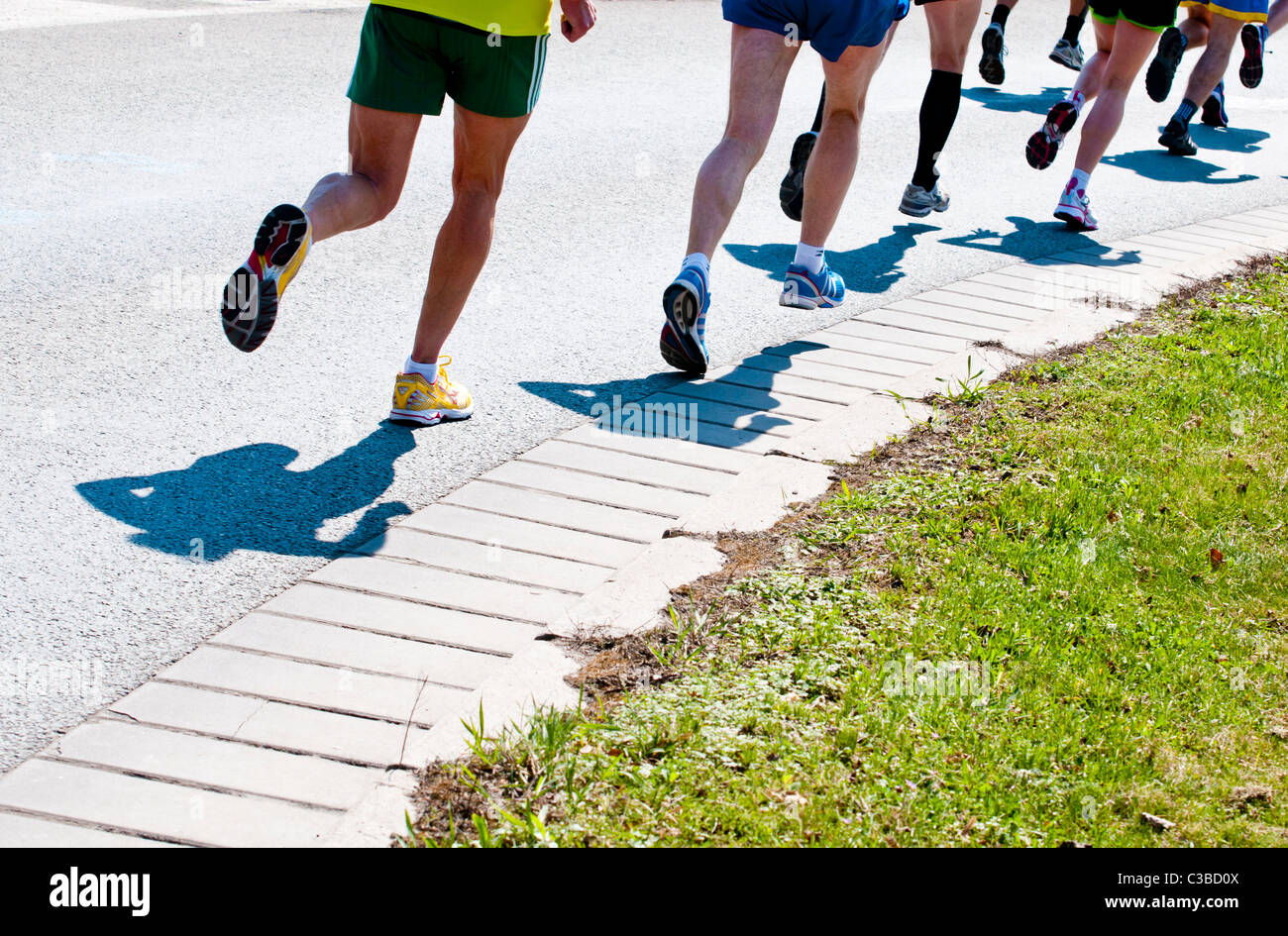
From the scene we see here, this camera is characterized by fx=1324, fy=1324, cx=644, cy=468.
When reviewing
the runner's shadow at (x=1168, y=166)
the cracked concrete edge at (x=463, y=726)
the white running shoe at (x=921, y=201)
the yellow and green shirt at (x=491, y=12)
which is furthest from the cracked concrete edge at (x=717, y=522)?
the runner's shadow at (x=1168, y=166)

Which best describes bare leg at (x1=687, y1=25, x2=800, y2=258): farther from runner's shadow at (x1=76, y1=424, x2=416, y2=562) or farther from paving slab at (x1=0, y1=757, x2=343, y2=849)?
paving slab at (x1=0, y1=757, x2=343, y2=849)

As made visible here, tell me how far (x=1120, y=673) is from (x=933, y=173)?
4.22 meters

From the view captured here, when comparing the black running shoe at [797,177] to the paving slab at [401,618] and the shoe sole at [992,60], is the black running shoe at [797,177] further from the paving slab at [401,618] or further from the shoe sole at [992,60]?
the shoe sole at [992,60]

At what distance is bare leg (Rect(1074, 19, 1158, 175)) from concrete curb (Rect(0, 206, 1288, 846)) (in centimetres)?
235

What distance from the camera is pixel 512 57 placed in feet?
11.8

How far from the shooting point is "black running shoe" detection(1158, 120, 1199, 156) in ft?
28.9

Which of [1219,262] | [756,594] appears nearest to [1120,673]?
[756,594]

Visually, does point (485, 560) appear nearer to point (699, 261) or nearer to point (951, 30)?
point (699, 261)

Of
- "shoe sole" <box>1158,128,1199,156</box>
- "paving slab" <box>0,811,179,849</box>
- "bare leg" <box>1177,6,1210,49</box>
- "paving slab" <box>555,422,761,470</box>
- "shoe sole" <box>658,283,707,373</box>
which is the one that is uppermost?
"bare leg" <box>1177,6,1210,49</box>

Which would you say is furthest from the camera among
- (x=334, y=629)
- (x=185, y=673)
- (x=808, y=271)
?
(x=808, y=271)

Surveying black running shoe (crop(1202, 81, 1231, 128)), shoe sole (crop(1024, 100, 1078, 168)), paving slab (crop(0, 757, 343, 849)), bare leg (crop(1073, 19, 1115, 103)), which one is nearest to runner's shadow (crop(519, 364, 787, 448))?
paving slab (crop(0, 757, 343, 849))

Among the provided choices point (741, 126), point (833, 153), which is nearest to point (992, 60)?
point (833, 153)
